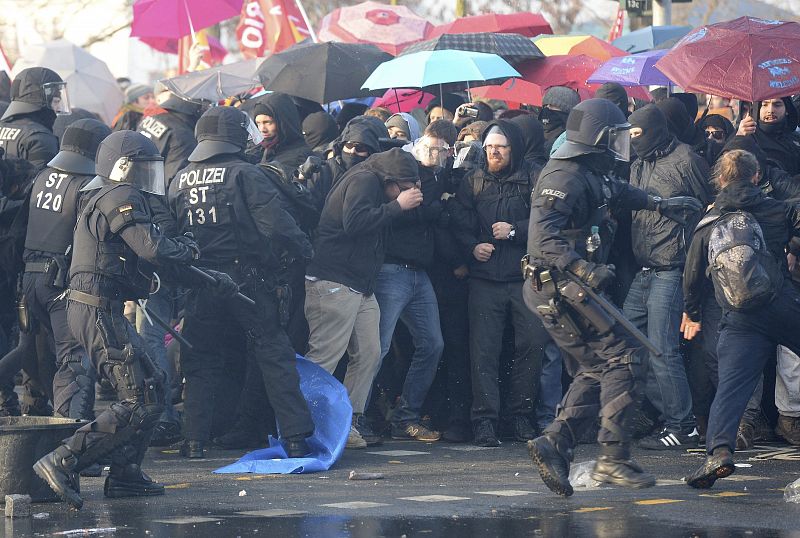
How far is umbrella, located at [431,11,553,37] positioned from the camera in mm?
14906

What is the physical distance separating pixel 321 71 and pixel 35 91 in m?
2.53

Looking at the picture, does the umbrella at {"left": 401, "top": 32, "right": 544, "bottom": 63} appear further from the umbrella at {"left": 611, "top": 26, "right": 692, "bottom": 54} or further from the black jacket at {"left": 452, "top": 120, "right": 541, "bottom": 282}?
the black jacket at {"left": 452, "top": 120, "right": 541, "bottom": 282}

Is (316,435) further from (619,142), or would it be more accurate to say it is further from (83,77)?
(83,77)

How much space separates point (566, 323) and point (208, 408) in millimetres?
2804

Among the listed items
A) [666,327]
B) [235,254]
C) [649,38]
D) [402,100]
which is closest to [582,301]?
[666,327]

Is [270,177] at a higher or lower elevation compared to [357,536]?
higher

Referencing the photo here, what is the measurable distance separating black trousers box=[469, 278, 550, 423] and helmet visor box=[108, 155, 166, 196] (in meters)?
2.82

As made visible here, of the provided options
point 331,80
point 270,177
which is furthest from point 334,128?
point 270,177

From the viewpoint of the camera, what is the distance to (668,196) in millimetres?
9969

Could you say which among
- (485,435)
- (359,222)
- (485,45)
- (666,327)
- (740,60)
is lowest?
(485,435)

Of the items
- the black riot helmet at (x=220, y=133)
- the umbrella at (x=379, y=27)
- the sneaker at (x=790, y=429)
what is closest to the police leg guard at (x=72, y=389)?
the black riot helmet at (x=220, y=133)

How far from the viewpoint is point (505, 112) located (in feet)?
40.7

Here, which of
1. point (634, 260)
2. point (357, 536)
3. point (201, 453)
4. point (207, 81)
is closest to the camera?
point (357, 536)

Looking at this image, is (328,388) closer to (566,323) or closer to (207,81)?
(566,323)
